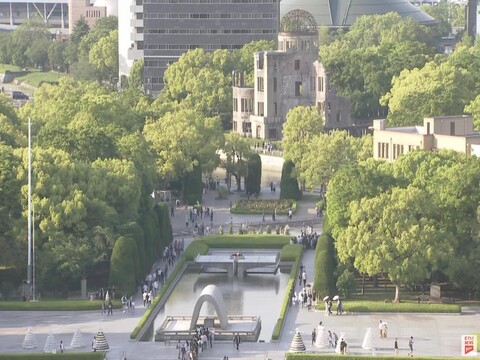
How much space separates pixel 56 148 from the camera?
447ft

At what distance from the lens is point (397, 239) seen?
11356 cm

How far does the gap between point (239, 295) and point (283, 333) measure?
13668 mm

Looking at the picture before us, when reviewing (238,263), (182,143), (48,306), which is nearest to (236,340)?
(48,306)

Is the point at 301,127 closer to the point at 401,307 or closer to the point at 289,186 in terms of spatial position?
the point at 289,186

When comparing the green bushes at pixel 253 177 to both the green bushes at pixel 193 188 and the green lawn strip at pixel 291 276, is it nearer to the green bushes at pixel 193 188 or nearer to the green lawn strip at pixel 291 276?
the green bushes at pixel 193 188

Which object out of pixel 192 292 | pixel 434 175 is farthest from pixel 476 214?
pixel 192 292

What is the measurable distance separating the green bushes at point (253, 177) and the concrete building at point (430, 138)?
44.1 ft

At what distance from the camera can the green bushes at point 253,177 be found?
16188 cm

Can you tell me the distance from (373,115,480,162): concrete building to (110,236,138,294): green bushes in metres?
30.9

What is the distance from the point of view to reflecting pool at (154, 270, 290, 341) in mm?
113812

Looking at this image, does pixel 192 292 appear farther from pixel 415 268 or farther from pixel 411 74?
pixel 411 74

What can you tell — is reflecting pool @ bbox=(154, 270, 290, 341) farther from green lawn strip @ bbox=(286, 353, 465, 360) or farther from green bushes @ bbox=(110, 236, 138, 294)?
green lawn strip @ bbox=(286, 353, 465, 360)

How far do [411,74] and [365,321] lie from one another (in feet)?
290

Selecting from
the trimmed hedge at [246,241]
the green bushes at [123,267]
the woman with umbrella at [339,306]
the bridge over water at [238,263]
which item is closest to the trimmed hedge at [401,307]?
the woman with umbrella at [339,306]
